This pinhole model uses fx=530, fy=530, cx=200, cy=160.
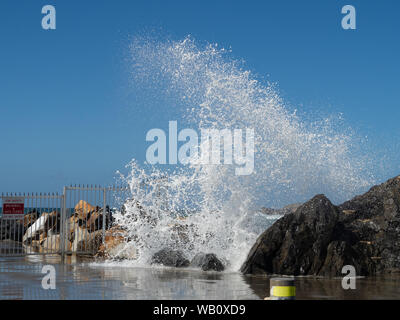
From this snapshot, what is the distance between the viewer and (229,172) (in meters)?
19.8

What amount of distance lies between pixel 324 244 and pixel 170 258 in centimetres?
532

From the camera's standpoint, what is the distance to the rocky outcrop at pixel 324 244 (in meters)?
15.1

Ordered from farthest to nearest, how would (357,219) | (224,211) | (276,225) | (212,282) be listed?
(224,211)
(357,219)
(276,225)
(212,282)

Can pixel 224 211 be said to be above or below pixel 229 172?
below

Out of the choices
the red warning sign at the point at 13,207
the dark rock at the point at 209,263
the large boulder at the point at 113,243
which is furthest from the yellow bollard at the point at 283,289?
the red warning sign at the point at 13,207

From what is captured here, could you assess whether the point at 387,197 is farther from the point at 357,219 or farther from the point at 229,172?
the point at 229,172

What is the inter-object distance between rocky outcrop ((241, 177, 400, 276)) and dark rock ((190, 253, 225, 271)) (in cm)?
99

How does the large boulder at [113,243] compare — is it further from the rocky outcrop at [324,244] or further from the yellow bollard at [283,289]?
the yellow bollard at [283,289]

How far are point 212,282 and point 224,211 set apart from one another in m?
5.94

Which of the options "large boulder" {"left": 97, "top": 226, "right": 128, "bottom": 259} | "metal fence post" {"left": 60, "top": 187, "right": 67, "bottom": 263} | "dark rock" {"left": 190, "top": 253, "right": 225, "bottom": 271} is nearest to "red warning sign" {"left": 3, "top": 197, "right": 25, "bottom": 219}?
"metal fence post" {"left": 60, "top": 187, "right": 67, "bottom": 263}

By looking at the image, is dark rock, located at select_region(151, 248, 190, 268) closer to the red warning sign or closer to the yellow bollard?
the red warning sign

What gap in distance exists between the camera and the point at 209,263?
16.5 metres

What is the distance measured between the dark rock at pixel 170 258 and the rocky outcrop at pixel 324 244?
8.82ft
